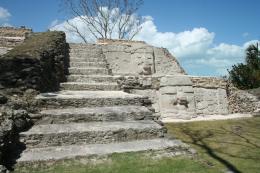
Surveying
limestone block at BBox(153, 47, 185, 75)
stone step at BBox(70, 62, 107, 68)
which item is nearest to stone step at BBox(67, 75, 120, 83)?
stone step at BBox(70, 62, 107, 68)

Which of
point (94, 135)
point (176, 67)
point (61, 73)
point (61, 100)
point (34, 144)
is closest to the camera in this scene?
point (34, 144)

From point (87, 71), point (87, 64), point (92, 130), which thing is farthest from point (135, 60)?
point (92, 130)

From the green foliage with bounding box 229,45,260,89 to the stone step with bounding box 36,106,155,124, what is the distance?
55.5ft

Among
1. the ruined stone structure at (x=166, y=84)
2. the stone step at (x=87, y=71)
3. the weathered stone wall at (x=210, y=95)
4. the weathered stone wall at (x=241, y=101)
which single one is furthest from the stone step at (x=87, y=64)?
the weathered stone wall at (x=241, y=101)

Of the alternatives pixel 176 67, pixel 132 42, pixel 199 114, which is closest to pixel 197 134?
pixel 199 114

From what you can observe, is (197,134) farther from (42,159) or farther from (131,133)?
(42,159)

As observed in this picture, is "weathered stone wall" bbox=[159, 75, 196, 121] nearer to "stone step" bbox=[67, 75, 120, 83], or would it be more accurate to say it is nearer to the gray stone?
"stone step" bbox=[67, 75, 120, 83]

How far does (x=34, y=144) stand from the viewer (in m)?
4.19

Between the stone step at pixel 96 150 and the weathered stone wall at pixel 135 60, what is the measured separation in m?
9.53

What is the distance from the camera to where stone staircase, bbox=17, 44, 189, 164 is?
415 centimetres

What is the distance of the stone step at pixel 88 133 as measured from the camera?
4238 mm

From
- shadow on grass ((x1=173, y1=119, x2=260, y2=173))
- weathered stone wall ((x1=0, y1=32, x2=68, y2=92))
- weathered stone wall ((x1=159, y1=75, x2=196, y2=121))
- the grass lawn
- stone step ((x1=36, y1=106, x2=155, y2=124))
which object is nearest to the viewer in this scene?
the grass lawn

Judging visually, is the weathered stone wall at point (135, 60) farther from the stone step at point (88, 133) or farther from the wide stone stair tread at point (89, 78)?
the stone step at point (88, 133)

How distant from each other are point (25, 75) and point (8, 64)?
1.34ft
